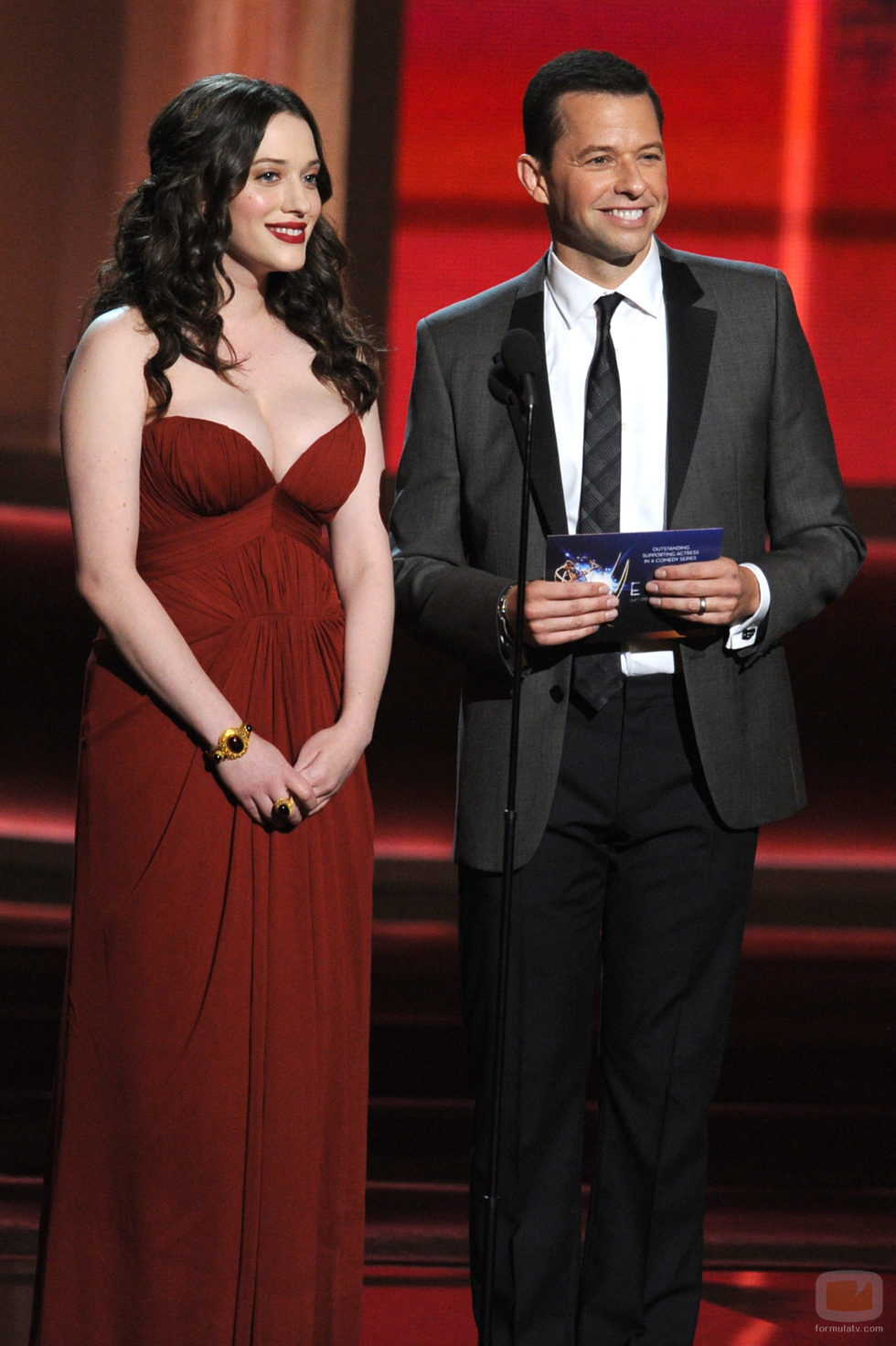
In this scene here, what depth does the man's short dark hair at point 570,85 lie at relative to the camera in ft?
7.64

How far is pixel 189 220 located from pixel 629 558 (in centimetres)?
70

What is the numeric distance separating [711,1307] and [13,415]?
3.28 m

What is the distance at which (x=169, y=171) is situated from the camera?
7.32ft

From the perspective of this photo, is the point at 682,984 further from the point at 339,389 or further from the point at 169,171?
the point at 169,171

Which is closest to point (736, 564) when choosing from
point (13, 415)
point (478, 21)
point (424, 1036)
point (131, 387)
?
point (131, 387)

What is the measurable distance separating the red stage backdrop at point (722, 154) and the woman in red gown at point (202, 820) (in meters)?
2.53

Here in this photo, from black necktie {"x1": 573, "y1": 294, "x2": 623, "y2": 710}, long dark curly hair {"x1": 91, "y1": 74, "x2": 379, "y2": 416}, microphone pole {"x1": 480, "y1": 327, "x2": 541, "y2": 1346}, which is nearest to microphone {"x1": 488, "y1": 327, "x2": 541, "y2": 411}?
microphone pole {"x1": 480, "y1": 327, "x2": 541, "y2": 1346}

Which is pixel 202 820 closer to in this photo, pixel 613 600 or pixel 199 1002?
pixel 199 1002

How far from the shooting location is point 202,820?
2227 mm

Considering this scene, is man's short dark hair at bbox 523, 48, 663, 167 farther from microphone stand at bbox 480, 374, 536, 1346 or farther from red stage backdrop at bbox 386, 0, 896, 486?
red stage backdrop at bbox 386, 0, 896, 486

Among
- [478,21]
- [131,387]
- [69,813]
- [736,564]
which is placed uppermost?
[478,21]

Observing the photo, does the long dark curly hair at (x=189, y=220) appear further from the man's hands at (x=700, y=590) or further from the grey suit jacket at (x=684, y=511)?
the man's hands at (x=700, y=590)

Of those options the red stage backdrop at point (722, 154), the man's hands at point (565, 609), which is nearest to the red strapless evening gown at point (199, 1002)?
the man's hands at point (565, 609)

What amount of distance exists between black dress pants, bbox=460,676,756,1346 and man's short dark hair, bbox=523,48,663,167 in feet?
2.44
